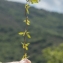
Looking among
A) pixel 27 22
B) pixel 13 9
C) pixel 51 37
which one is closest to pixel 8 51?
pixel 51 37

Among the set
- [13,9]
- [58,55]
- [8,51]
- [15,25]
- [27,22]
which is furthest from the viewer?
[13,9]

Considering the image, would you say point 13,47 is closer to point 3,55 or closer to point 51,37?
point 3,55

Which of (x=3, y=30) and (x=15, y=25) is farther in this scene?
(x=15, y=25)

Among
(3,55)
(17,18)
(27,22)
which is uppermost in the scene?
(17,18)

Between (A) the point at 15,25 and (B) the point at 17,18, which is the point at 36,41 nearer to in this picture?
(A) the point at 15,25

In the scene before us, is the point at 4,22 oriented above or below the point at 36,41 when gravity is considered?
above

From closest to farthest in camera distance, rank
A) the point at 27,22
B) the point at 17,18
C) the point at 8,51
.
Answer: the point at 27,22, the point at 8,51, the point at 17,18

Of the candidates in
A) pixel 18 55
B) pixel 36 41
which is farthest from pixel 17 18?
pixel 18 55
